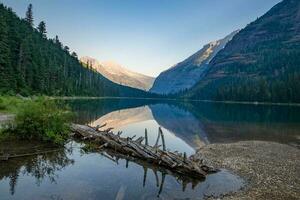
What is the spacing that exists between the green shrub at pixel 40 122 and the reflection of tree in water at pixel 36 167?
4.15 meters

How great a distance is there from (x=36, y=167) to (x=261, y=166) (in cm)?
2137

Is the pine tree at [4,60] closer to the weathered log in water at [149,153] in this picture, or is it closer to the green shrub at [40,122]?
the weathered log in water at [149,153]

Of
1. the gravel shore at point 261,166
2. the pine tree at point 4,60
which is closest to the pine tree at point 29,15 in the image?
the pine tree at point 4,60

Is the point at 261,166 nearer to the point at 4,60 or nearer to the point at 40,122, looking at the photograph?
the point at 40,122

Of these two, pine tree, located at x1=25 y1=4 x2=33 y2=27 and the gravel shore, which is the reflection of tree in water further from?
pine tree, located at x1=25 y1=4 x2=33 y2=27

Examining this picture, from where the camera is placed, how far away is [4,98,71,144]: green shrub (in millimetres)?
33781

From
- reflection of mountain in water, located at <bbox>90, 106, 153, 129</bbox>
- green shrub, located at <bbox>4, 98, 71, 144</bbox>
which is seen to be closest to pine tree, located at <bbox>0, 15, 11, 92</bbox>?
reflection of mountain in water, located at <bbox>90, 106, 153, 129</bbox>

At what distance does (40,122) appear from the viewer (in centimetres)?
3412

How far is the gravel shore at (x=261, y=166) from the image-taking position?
22.2m

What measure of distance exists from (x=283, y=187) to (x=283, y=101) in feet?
553

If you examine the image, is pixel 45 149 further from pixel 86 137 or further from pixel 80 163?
pixel 86 137

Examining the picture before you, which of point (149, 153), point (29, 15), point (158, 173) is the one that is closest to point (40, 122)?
point (149, 153)

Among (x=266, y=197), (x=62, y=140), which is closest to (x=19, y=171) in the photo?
(x=62, y=140)

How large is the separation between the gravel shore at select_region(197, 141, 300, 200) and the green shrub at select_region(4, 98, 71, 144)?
17.2 meters
